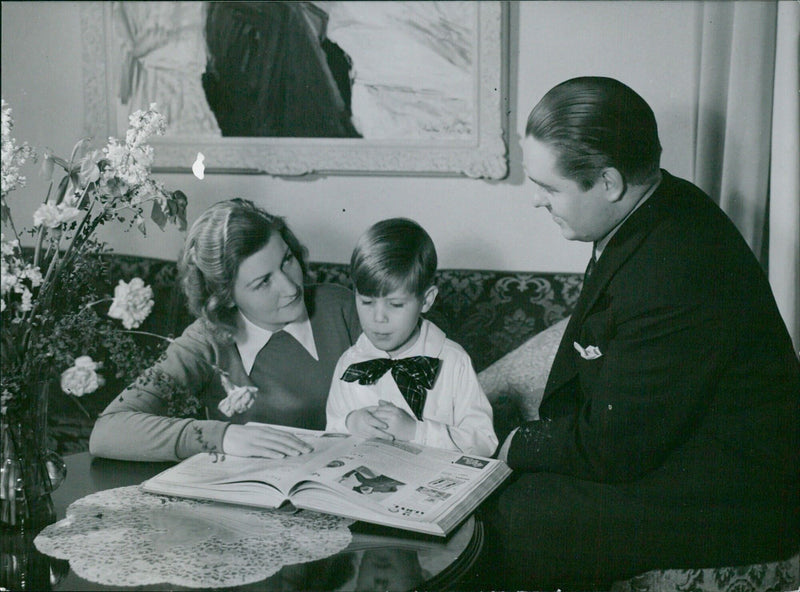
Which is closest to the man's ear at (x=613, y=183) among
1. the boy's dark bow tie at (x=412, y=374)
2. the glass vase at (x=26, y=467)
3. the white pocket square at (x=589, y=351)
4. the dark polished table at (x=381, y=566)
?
the white pocket square at (x=589, y=351)

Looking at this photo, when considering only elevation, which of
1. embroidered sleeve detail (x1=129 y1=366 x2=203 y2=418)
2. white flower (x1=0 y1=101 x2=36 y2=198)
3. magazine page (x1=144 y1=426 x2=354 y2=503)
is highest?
white flower (x1=0 y1=101 x2=36 y2=198)

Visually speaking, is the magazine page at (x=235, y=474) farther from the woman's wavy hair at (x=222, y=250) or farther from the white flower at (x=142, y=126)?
the white flower at (x=142, y=126)

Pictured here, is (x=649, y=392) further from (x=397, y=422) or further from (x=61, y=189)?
(x=61, y=189)

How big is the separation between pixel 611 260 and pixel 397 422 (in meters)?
0.62

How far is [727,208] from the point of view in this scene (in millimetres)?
1911

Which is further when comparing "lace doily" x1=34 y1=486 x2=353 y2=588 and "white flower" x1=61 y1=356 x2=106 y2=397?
"white flower" x1=61 y1=356 x2=106 y2=397

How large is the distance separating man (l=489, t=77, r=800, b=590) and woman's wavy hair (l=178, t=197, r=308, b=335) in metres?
0.73

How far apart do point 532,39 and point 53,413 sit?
6.03 ft

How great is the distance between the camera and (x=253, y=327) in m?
2.07

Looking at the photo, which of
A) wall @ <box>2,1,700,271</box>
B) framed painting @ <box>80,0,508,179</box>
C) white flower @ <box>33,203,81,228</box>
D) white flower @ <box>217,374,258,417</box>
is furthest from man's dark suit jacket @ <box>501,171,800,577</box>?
white flower @ <box>33,203,81,228</box>

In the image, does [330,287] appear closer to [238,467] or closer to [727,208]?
[238,467]

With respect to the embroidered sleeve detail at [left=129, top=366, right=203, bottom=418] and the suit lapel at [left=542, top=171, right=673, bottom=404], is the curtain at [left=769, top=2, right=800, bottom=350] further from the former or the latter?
the embroidered sleeve detail at [left=129, top=366, right=203, bottom=418]

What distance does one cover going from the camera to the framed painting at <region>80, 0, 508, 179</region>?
217cm

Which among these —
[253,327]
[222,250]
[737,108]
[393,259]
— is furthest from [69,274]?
[737,108]
